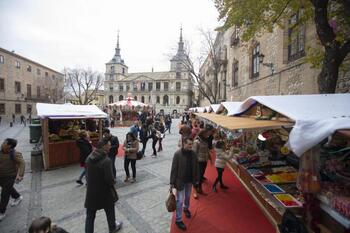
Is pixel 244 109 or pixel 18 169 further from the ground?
pixel 244 109

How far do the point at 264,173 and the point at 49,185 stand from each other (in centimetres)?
609

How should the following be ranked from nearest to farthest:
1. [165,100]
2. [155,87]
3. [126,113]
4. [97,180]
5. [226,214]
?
[97,180]
[226,214]
[126,113]
[165,100]
[155,87]

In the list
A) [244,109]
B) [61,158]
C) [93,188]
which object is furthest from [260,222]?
[61,158]

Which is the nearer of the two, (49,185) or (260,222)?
(260,222)

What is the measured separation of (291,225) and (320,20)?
4.45 metres

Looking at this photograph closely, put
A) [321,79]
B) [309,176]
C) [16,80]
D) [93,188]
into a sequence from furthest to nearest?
[16,80] < [321,79] < [93,188] < [309,176]

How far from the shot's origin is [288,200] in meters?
3.67

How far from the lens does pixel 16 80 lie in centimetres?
3538

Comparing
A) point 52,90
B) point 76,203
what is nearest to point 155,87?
point 52,90

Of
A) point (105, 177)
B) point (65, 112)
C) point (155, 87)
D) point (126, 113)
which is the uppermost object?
point (155, 87)

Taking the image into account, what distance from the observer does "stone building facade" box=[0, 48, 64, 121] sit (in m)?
32.7

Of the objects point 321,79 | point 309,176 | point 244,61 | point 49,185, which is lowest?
point 49,185

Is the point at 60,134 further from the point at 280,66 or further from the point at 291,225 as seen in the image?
the point at 280,66

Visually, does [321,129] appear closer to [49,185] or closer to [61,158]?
[49,185]
